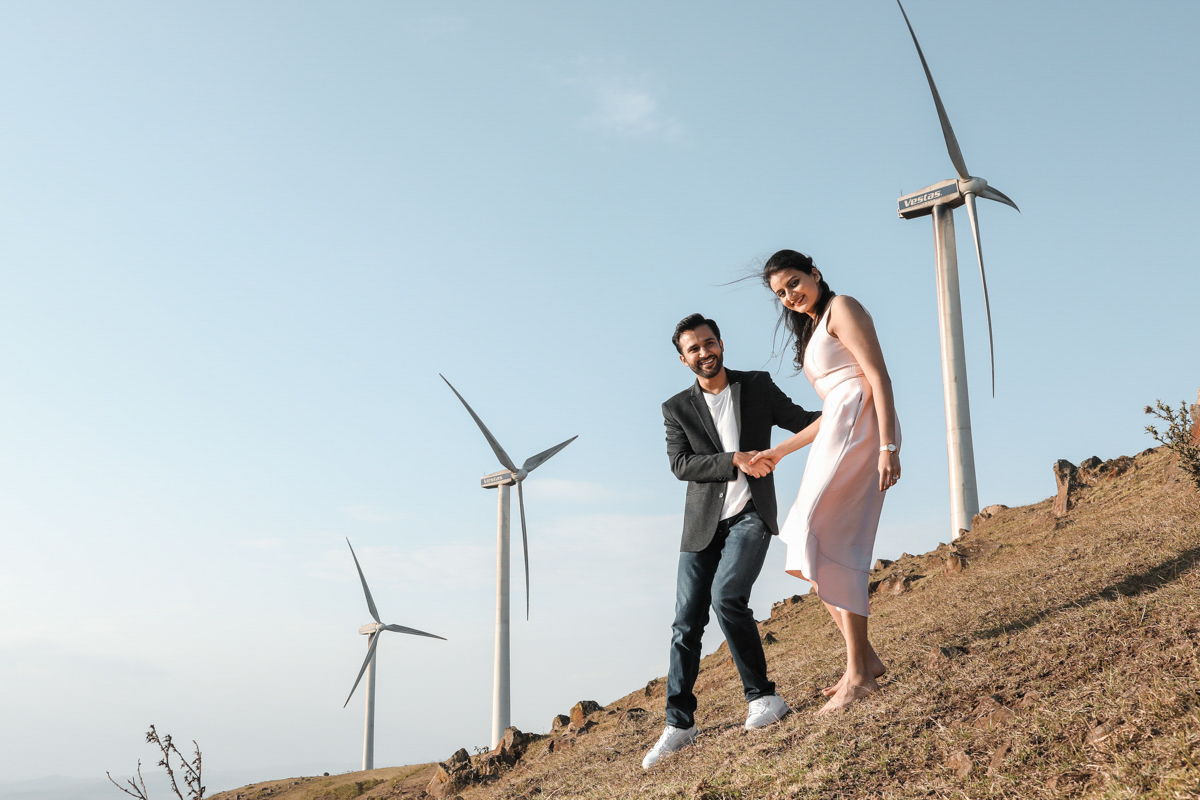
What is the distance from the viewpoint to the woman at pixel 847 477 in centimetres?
557

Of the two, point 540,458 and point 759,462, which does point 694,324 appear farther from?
point 540,458

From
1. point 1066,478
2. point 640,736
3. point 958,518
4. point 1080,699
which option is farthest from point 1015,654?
point 958,518

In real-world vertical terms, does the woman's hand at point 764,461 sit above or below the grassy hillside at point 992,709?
above

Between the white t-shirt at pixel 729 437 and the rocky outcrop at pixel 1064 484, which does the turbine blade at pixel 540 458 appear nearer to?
the rocky outcrop at pixel 1064 484

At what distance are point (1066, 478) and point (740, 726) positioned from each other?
10679 mm

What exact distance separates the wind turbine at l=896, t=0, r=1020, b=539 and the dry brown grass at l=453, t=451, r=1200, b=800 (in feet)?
28.6

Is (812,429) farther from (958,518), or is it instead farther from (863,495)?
(958,518)

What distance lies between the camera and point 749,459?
5887 millimetres

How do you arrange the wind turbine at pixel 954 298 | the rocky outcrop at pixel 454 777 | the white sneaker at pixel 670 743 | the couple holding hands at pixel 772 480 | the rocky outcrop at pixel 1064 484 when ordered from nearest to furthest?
the couple holding hands at pixel 772 480, the white sneaker at pixel 670 743, the rocky outcrop at pixel 454 777, the rocky outcrop at pixel 1064 484, the wind turbine at pixel 954 298

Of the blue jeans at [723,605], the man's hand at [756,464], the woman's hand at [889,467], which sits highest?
the man's hand at [756,464]

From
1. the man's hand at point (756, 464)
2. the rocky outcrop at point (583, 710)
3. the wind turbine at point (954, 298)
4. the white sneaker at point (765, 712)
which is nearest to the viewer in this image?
the man's hand at point (756, 464)

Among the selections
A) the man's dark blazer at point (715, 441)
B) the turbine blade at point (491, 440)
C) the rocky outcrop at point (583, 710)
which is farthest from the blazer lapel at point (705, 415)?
the turbine blade at point (491, 440)

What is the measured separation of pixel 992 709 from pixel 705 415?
2.62m

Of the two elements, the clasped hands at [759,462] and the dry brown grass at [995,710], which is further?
the clasped hands at [759,462]
